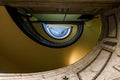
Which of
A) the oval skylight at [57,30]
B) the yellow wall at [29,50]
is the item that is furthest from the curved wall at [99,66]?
the oval skylight at [57,30]

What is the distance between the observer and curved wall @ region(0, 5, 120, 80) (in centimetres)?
243

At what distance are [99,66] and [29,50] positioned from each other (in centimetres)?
269

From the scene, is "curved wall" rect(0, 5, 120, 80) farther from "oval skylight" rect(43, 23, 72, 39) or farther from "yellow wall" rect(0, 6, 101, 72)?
"oval skylight" rect(43, 23, 72, 39)

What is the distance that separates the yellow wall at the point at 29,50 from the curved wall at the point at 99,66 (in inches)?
62.1

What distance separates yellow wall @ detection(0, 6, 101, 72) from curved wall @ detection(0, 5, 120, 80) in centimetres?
158

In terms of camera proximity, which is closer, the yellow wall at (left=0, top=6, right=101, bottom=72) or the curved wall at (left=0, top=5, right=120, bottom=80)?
the curved wall at (left=0, top=5, right=120, bottom=80)

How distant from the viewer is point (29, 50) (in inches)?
193

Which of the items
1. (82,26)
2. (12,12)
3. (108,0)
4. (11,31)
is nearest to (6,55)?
(11,31)

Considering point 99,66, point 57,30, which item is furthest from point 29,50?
point 57,30

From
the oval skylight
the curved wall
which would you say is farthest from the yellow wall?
the curved wall

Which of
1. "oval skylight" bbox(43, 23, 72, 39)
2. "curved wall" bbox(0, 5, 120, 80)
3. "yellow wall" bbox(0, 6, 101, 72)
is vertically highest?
"oval skylight" bbox(43, 23, 72, 39)

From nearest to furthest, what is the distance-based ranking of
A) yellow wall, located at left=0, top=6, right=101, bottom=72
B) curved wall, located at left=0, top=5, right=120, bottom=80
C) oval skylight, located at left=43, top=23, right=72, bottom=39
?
curved wall, located at left=0, top=5, right=120, bottom=80, yellow wall, located at left=0, top=6, right=101, bottom=72, oval skylight, located at left=43, top=23, right=72, bottom=39

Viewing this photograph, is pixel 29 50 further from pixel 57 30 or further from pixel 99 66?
pixel 57 30

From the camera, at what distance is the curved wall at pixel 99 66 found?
7.98 feet
